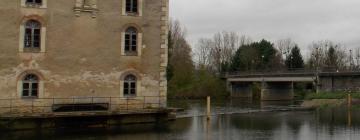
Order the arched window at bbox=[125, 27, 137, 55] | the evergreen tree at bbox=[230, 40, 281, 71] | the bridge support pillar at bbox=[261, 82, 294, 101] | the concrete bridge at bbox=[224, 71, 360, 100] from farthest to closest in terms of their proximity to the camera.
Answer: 1. the evergreen tree at bbox=[230, 40, 281, 71]
2. the bridge support pillar at bbox=[261, 82, 294, 101]
3. the concrete bridge at bbox=[224, 71, 360, 100]
4. the arched window at bbox=[125, 27, 137, 55]

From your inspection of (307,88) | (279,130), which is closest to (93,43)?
(279,130)

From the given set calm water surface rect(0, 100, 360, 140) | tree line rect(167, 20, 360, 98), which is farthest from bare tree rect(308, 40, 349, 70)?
calm water surface rect(0, 100, 360, 140)

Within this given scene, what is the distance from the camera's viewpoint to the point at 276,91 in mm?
74312

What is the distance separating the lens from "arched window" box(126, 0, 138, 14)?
29.7 m

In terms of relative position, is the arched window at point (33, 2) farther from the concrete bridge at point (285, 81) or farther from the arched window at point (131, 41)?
the concrete bridge at point (285, 81)

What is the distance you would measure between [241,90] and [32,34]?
57986mm

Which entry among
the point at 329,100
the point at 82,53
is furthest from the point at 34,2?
the point at 329,100

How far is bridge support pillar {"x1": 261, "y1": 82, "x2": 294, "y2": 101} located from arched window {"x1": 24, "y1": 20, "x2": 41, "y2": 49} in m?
50.1

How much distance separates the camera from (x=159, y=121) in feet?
96.9

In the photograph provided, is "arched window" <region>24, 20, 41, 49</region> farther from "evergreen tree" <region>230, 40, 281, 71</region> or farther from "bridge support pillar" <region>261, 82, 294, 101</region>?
"evergreen tree" <region>230, 40, 281, 71</region>

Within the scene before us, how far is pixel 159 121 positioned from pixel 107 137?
647 centimetres

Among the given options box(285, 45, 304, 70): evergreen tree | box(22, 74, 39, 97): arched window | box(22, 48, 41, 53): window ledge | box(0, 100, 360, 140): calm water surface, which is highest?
box(285, 45, 304, 70): evergreen tree

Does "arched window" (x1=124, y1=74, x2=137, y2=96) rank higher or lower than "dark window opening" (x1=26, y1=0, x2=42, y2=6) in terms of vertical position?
lower

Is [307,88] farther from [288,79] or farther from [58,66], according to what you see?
[58,66]
